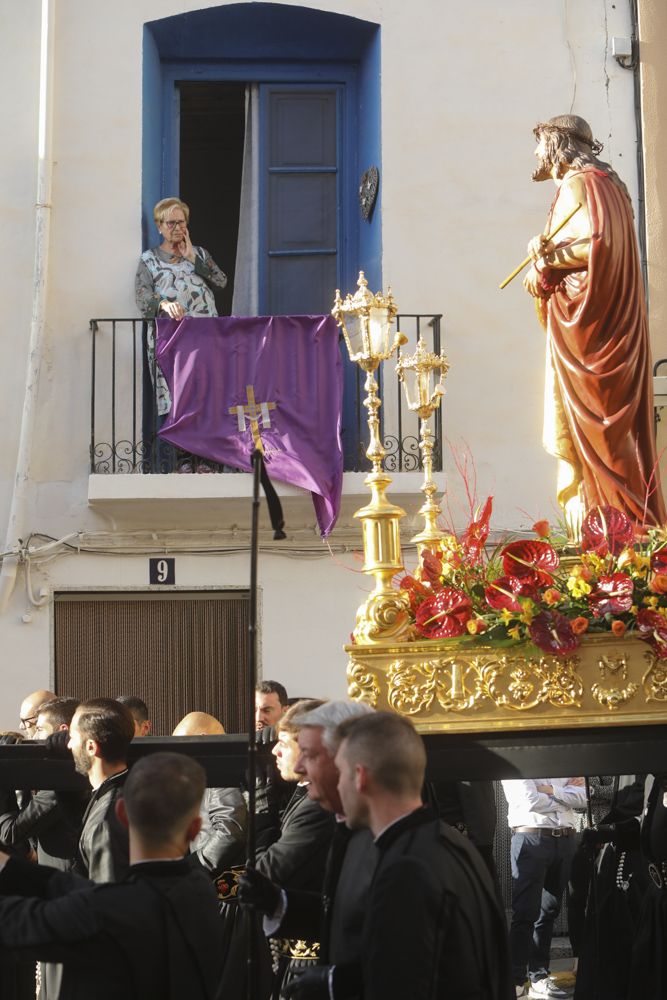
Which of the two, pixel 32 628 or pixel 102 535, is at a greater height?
pixel 102 535

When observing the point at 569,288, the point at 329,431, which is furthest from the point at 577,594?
the point at 329,431

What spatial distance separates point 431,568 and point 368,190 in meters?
5.76

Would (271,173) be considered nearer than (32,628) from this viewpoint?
No

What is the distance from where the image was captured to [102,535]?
10.1 meters

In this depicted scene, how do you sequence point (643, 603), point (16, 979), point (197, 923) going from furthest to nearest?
1. point (643, 603)
2. point (16, 979)
3. point (197, 923)

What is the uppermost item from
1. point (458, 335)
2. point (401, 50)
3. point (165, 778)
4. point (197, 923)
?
point (401, 50)

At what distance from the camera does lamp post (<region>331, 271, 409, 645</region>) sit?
216 inches

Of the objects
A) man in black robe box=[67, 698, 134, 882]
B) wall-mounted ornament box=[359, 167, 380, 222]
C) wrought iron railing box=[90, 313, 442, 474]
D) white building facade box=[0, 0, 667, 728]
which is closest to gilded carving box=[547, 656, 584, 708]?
man in black robe box=[67, 698, 134, 882]

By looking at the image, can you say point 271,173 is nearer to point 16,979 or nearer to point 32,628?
point 32,628

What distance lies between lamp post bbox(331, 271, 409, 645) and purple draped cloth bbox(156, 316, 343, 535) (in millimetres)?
3788

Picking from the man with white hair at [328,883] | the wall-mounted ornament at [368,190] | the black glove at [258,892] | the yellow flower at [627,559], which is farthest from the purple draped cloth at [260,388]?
the black glove at [258,892]

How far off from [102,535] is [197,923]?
679 centimetres

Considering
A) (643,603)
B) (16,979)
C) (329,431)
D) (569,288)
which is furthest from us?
(329,431)

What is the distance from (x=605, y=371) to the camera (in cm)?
602
